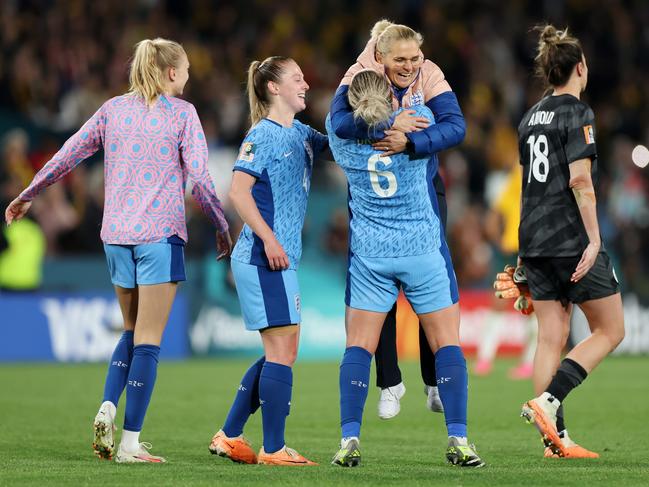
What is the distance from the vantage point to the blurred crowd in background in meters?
16.8

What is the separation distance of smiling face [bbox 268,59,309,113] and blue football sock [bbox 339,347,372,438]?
1389 millimetres

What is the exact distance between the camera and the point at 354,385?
6523mm

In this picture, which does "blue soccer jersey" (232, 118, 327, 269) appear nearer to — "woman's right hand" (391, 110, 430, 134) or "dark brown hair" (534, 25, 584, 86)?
"woman's right hand" (391, 110, 430, 134)

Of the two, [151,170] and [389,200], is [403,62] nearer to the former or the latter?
[389,200]

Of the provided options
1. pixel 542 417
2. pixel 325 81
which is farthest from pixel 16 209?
pixel 325 81

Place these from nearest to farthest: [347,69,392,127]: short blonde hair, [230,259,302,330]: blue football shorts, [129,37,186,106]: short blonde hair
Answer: [347,69,392,127]: short blonde hair, [230,259,302,330]: blue football shorts, [129,37,186,106]: short blonde hair

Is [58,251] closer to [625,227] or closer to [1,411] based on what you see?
[1,411]

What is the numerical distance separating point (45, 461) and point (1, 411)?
10.6 ft

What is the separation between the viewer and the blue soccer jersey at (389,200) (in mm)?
6414

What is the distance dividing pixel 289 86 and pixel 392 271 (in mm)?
1168

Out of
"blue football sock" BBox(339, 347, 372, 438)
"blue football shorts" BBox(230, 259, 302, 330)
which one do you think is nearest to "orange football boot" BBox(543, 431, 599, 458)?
"blue football sock" BBox(339, 347, 372, 438)

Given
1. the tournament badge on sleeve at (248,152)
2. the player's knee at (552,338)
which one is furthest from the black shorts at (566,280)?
the tournament badge on sleeve at (248,152)

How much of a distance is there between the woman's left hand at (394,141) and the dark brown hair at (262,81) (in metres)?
0.80

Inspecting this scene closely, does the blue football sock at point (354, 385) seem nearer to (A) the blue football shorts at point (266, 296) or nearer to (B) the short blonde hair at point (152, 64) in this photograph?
(A) the blue football shorts at point (266, 296)
